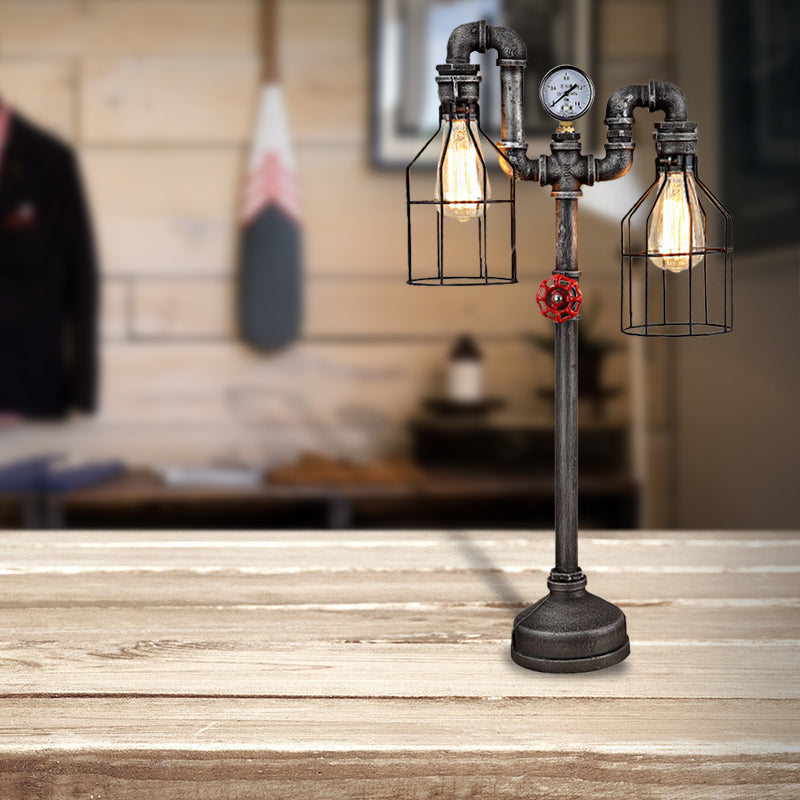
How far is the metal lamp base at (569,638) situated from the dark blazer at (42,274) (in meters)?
2.04

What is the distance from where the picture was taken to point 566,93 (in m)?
0.74

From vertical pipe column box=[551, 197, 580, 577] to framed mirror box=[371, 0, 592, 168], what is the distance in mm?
1873

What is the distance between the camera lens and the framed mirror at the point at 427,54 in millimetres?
2533

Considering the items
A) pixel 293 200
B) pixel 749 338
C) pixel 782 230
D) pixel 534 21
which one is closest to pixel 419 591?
pixel 782 230

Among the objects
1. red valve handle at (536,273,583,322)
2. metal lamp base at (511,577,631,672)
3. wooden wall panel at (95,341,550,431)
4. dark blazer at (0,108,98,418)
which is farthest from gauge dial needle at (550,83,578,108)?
dark blazer at (0,108,98,418)

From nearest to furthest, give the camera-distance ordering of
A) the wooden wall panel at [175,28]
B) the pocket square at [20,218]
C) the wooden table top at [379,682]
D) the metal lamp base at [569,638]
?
the wooden table top at [379,682]
the metal lamp base at [569,638]
the pocket square at [20,218]
the wooden wall panel at [175,28]

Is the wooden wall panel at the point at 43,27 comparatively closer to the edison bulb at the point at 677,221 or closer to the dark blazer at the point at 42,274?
the dark blazer at the point at 42,274

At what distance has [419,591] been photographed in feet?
2.80

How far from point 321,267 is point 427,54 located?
63 cm

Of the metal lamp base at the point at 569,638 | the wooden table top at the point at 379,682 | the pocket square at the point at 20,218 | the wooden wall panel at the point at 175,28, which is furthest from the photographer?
the wooden wall panel at the point at 175,28

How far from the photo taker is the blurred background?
8.35ft

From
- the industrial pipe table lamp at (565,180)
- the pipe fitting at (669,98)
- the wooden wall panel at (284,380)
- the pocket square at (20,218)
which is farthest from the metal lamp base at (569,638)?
the pocket square at (20,218)

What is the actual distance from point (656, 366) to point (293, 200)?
1093 millimetres

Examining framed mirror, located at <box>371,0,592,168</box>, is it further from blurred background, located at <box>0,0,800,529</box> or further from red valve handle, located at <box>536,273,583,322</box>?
red valve handle, located at <box>536,273,583,322</box>
